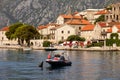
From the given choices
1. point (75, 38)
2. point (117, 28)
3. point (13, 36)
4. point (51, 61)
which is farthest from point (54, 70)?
point (13, 36)

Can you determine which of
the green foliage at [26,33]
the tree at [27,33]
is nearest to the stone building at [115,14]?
the green foliage at [26,33]

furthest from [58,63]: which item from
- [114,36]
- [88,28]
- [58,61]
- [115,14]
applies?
[115,14]

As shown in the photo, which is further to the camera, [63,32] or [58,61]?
[63,32]

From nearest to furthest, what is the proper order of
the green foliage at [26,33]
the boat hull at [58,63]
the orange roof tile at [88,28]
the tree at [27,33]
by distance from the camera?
the boat hull at [58,63] → the orange roof tile at [88,28] → the tree at [27,33] → the green foliage at [26,33]

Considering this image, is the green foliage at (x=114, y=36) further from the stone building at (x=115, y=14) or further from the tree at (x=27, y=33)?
the tree at (x=27, y=33)

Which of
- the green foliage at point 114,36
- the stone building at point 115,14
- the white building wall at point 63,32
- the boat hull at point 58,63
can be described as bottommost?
the boat hull at point 58,63

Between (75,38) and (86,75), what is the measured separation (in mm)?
96731

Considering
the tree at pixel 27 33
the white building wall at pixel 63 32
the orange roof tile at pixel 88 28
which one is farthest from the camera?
the tree at pixel 27 33

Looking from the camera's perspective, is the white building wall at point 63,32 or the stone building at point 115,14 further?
the stone building at point 115,14

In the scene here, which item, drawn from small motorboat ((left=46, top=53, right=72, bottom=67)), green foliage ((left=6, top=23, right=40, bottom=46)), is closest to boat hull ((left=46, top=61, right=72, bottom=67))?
small motorboat ((left=46, top=53, right=72, bottom=67))

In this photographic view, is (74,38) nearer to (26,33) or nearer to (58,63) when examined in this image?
(26,33)

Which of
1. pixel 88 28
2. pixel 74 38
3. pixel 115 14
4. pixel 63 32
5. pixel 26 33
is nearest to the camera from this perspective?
pixel 74 38

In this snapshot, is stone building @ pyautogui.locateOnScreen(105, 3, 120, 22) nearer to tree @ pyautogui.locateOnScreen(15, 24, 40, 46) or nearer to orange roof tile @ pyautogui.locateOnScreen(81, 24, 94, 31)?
orange roof tile @ pyautogui.locateOnScreen(81, 24, 94, 31)


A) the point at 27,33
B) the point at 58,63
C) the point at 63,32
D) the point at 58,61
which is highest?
the point at 27,33
